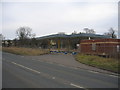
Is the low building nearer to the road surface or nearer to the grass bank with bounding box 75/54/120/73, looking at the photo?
the grass bank with bounding box 75/54/120/73

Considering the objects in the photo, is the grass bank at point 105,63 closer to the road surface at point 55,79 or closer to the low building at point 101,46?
the road surface at point 55,79

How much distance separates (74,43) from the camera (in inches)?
2420

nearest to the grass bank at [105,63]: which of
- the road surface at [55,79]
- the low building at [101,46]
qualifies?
the road surface at [55,79]

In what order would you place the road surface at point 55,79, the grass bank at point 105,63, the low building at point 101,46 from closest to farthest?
the road surface at point 55,79 → the grass bank at point 105,63 → the low building at point 101,46

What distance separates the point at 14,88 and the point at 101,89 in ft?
14.1

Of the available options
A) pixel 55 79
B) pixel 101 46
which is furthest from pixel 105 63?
pixel 101 46

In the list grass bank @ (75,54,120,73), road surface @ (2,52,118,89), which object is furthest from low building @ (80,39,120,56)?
road surface @ (2,52,118,89)

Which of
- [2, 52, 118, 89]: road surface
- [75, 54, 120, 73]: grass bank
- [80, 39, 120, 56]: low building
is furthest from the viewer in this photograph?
[80, 39, 120, 56]: low building

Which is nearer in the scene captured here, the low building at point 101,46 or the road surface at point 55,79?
the road surface at point 55,79

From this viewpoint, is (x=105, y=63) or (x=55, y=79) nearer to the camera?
(x=55, y=79)

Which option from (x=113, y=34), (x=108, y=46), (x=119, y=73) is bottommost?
(x=119, y=73)

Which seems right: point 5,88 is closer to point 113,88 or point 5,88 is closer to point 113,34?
point 113,88

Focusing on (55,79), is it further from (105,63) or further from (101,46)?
(101,46)

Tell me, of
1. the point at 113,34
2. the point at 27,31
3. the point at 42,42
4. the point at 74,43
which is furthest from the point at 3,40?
the point at 113,34
